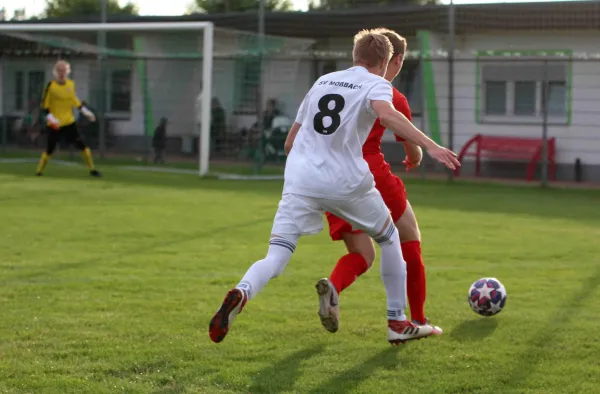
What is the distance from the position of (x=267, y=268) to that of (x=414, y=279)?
131cm

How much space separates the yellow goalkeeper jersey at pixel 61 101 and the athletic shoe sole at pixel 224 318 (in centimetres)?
1417

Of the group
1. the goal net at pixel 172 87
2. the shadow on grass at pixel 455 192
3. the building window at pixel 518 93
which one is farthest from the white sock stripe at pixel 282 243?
the building window at pixel 518 93

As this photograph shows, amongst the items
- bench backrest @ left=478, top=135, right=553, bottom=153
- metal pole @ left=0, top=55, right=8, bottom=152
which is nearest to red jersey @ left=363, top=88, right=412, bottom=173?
bench backrest @ left=478, top=135, right=553, bottom=153

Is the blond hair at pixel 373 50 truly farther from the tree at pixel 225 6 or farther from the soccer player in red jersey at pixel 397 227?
the tree at pixel 225 6

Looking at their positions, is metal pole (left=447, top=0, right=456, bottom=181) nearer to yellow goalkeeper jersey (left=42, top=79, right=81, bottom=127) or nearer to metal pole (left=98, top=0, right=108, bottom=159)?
yellow goalkeeper jersey (left=42, top=79, right=81, bottom=127)

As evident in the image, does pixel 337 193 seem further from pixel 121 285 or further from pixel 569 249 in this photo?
pixel 569 249

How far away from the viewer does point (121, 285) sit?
7824mm

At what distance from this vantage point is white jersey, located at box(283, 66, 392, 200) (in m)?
5.36

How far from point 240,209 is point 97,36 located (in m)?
11.0

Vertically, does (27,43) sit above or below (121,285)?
above

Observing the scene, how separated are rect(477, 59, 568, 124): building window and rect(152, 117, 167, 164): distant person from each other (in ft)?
23.8

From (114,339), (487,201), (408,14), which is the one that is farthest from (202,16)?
(114,339)

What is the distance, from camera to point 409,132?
5082 mm

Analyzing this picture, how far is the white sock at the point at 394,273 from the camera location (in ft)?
19.1
